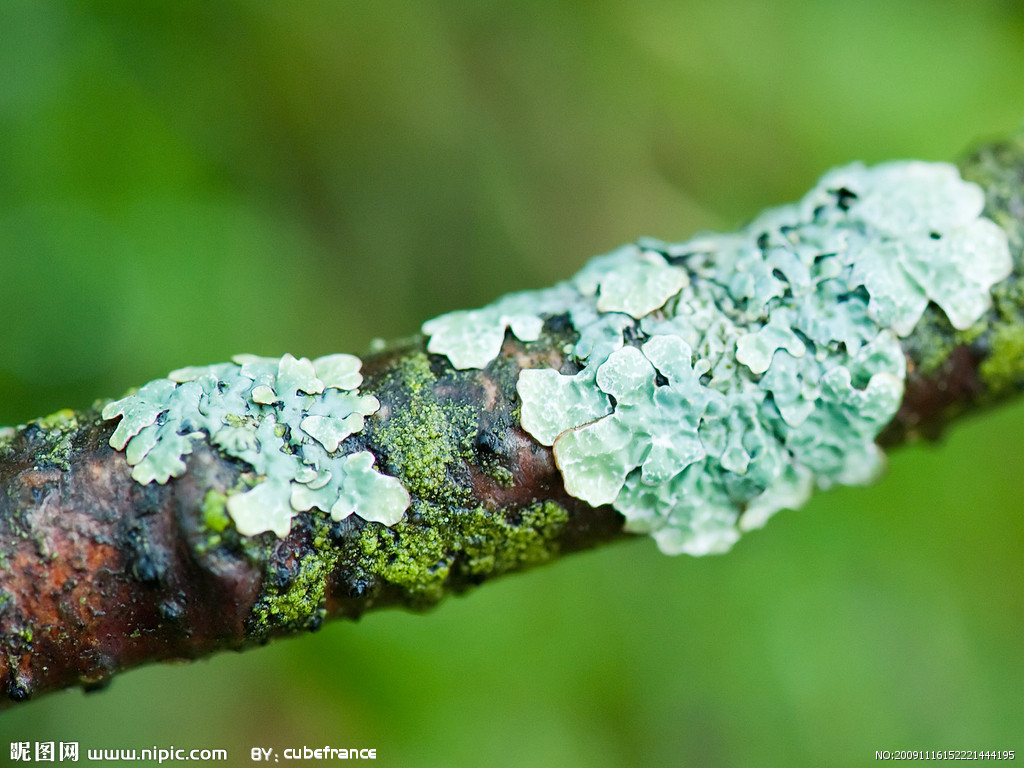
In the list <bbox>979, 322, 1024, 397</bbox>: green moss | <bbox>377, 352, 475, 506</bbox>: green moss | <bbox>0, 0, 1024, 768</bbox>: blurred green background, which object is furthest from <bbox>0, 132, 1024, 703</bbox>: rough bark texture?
<bbox>0, 0, 1024, 768</bbox>: blurred green background

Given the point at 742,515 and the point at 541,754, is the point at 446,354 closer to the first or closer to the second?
the point at 742,515

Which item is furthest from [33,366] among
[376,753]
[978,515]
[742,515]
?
[978,515]

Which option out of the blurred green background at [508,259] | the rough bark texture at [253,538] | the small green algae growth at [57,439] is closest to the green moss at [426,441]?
the rough bark texture at [253,538]

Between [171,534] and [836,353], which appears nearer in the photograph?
[171,534]

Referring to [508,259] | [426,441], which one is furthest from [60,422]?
[508,259]

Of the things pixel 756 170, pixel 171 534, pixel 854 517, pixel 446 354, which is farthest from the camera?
pixel 756 170

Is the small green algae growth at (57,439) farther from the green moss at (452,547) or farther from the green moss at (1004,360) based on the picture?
the green moss at (1004,360)
